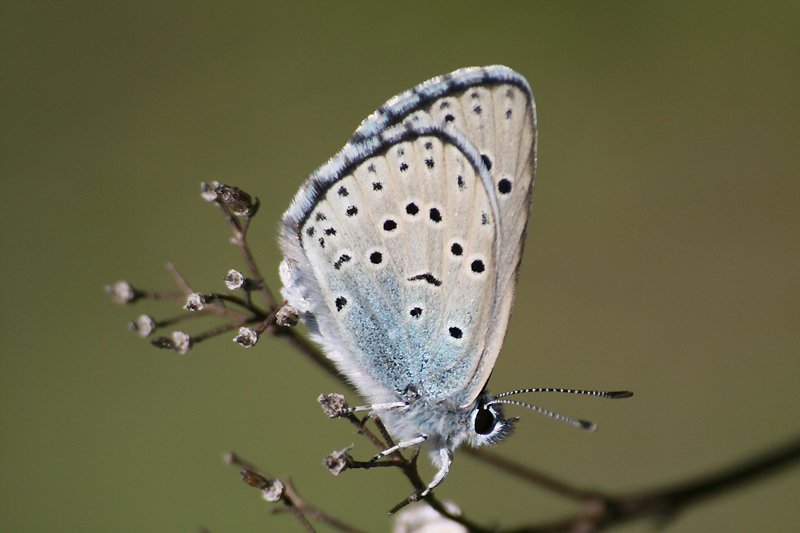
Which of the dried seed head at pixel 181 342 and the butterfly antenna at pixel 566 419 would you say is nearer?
the dried seed head at pixel 181 342

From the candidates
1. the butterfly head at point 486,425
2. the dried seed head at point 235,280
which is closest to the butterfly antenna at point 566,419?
the butterfly head at point 486,425

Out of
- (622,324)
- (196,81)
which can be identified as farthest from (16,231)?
(622,324)

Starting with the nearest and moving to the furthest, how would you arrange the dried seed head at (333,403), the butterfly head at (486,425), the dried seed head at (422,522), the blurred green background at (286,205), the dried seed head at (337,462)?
the dried seed head at (337,462) → the dried seed head at (333,403) → the butterfly head at (486,425) → the dried seed head at (422,522) → the blurred green background at (286,205)

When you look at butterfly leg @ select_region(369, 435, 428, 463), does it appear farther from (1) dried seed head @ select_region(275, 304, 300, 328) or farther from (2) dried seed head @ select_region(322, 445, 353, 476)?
(1) dried seed head @ select_region(275, 304, 300, 328)

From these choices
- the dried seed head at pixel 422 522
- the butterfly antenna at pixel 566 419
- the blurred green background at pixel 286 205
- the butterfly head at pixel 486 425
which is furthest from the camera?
the blurred green background at pixel 286 205

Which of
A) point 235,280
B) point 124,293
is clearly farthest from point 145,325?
point 235,280

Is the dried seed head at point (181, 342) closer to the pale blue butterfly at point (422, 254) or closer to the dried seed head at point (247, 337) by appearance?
the dried seed head at point (247, 337)

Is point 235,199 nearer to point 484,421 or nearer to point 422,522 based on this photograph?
point 484,421
